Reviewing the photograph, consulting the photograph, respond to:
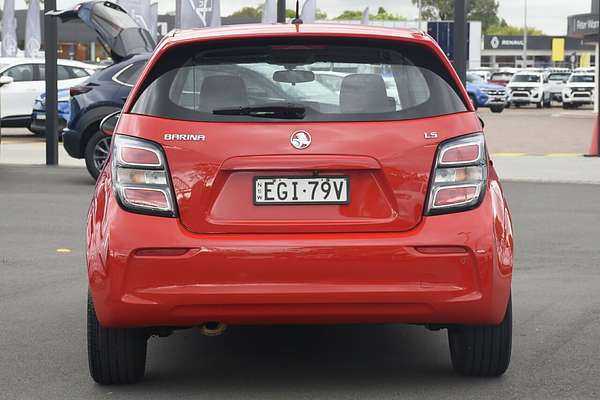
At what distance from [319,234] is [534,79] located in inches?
2036

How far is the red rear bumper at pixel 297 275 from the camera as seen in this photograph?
5.19 meters

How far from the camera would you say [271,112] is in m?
5.37

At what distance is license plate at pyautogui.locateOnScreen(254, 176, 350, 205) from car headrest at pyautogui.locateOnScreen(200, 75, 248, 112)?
1.18ft

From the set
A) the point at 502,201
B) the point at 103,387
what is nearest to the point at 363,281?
the point at 502,201

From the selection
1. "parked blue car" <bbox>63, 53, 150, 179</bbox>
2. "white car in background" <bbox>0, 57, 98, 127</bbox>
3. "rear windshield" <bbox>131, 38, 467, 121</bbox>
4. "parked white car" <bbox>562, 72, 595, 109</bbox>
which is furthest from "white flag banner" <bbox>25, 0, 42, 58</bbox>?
"rear windshield" <bbox>131, 38, 467, 121</bbox>

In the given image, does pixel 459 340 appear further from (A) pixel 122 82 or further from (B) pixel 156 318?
(A) pixel 122 82

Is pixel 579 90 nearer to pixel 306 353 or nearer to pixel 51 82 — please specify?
pixel 51 82

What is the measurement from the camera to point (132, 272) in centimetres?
524

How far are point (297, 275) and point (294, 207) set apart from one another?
28 centimetres

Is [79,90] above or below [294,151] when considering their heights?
below

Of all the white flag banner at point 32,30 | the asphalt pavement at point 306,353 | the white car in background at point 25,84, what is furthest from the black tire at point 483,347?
the white flag banner at point 32,30

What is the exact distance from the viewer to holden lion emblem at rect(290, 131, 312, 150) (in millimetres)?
5285

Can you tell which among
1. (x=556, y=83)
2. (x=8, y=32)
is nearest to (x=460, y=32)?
(x=8, y=32)

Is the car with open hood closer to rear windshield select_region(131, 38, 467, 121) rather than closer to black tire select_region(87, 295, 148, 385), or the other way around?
black tire select_region(87, 295, 148, 385)
